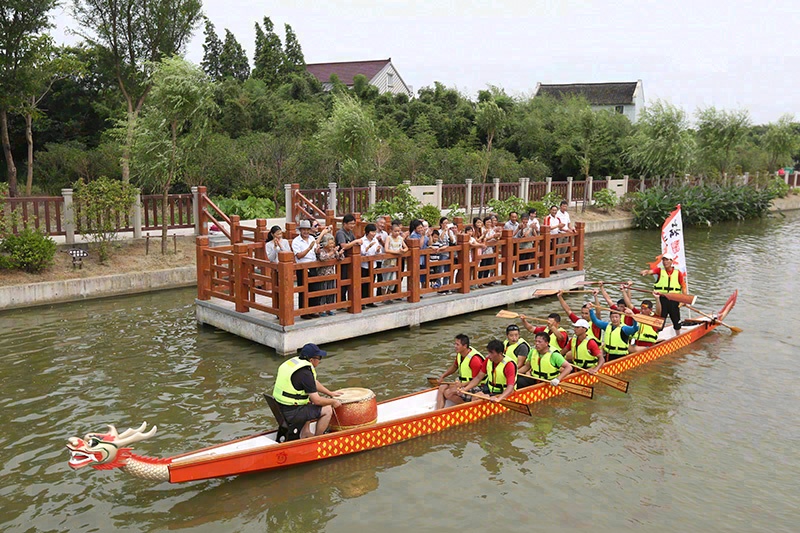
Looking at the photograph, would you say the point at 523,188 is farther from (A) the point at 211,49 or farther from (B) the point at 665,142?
(A) the point at 211,49

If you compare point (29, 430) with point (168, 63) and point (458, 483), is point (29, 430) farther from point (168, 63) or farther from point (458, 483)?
point (168, 63)

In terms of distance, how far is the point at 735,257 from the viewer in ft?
74.6

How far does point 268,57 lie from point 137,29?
26.6 m

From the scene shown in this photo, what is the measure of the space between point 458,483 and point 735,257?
1849cm

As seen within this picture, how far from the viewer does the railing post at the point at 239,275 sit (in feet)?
39.8

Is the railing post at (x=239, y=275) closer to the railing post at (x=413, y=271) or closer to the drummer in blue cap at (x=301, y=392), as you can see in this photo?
the railing post at (x=413, y=271)

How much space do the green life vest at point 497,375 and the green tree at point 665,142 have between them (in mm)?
27979

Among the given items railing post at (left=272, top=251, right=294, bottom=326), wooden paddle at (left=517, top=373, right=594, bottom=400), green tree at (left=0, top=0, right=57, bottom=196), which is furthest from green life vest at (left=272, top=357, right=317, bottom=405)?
green tree at (left=0, top=0, right=57, bottom=196)

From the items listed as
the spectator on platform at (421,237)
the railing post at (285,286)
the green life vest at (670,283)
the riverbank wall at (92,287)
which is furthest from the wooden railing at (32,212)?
the green life vest at (670,283)

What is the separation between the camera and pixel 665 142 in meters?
33.7

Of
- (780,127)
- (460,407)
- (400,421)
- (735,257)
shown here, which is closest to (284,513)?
(400,421)

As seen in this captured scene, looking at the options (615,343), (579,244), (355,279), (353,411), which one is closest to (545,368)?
(615,343)

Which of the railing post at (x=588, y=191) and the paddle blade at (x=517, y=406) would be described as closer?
the paddle blade at (x=517, y=406)

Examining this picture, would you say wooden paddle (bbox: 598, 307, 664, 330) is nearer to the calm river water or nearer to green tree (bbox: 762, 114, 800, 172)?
the calm river water
